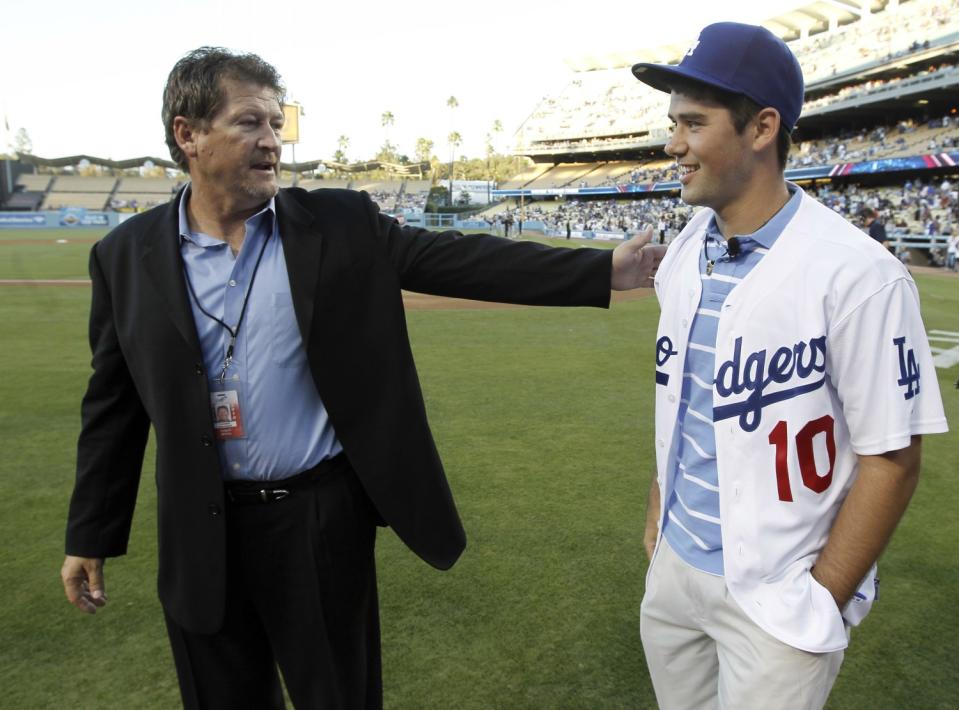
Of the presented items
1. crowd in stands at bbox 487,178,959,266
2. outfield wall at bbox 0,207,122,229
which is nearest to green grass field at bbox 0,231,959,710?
crowd in stands at bbox 487,178,959,266

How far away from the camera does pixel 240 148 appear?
212cm

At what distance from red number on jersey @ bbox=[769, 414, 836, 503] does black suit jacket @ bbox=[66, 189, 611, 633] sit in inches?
28.3

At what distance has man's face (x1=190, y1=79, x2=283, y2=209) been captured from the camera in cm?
212

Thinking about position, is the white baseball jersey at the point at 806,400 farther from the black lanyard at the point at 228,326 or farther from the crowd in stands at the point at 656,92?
the crowd in stands at the point at 656,92

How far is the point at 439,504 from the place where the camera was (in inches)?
91.6

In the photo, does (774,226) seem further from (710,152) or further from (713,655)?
(713,655)

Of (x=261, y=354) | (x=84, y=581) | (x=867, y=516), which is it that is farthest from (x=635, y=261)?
(x=84, y=581)

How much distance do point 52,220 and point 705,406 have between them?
205 feet

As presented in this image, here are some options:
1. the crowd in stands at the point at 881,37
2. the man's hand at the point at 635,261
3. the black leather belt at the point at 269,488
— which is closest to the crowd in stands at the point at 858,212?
the crowd in stands at the point at 881,37

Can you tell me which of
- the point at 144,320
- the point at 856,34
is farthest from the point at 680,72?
the point at 856,34

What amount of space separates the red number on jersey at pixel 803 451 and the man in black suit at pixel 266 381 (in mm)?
724

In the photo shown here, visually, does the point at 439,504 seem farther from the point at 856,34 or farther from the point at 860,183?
the point at 856,34

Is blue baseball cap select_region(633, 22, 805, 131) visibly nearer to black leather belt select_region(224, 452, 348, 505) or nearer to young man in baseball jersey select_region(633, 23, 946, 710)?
young man in baseball jersey select_region(633, 23, 946, 710)

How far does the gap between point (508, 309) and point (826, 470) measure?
14053mm
